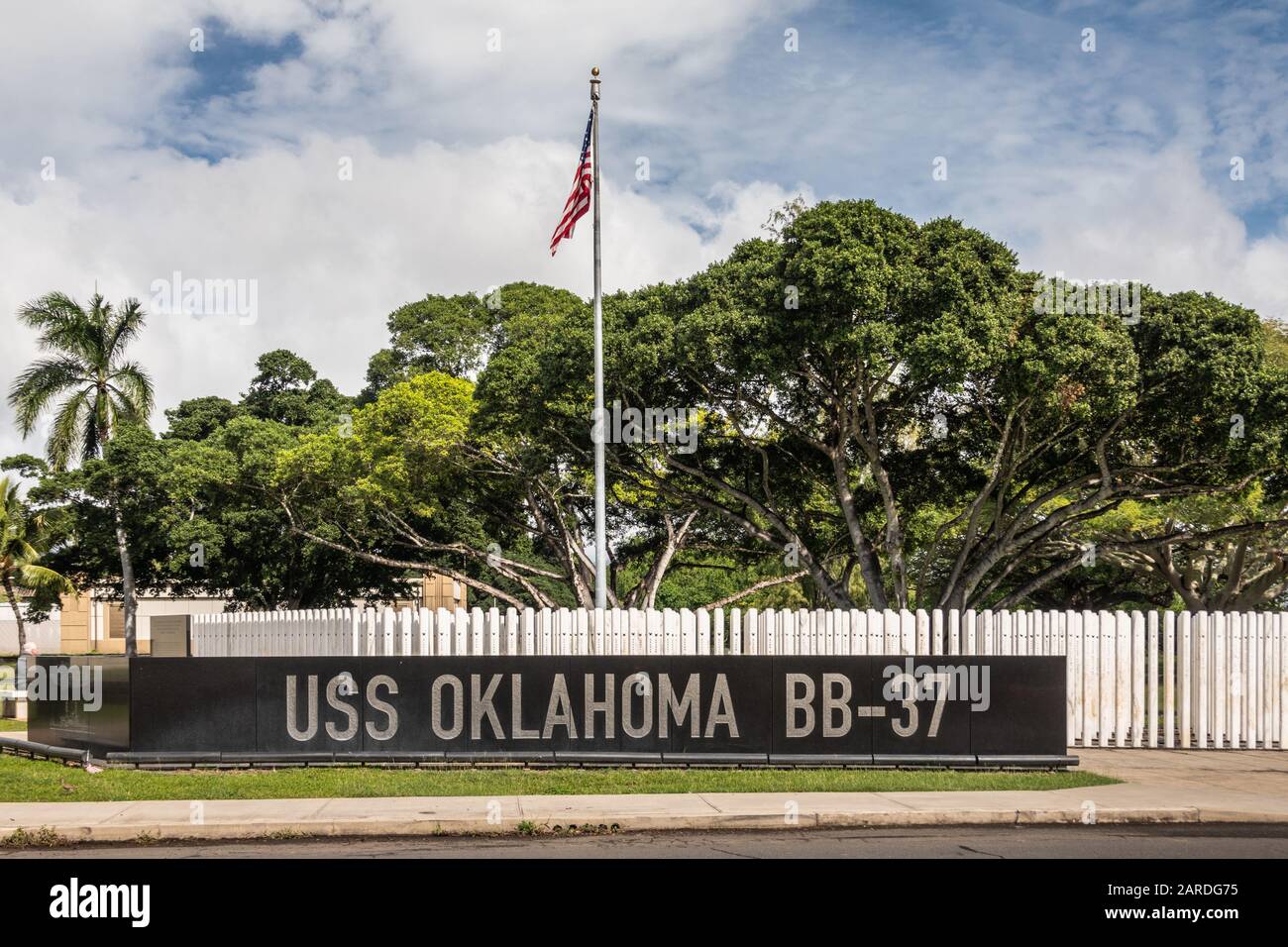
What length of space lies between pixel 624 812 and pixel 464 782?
2.93 metres

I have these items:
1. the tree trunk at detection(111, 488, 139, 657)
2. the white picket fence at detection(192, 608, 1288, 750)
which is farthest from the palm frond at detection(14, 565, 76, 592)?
the white picket fence at detection(192, 608, 1288, 750)

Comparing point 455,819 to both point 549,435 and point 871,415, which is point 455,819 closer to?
point 871,415

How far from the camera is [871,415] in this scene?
26781mm

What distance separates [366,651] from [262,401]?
41.4 metres

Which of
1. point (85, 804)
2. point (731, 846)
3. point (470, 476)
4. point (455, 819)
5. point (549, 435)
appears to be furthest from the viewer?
point (470, 476)

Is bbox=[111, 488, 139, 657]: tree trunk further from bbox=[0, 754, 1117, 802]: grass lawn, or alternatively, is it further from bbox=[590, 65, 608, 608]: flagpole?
bbox=[0, 754, 1117, 802]: grass lawn

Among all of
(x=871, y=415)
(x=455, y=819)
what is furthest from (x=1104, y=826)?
(x=871, y=415)

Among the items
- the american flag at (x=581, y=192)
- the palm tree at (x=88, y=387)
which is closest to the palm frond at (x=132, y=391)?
the palm tree at (x=88, y=387)

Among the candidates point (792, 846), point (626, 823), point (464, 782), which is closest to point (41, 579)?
point (464, 782)

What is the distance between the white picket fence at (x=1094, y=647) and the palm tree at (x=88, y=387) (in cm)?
3095

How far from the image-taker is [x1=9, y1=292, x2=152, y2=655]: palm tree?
43938 millimetres

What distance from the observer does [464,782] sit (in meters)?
13.8

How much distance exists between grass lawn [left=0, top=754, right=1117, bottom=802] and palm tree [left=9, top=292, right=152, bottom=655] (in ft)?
104

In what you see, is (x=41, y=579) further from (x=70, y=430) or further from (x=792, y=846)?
(x=792, y=846)
